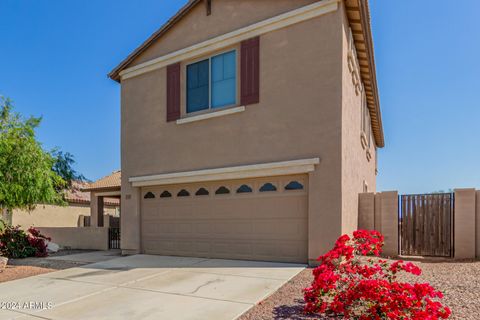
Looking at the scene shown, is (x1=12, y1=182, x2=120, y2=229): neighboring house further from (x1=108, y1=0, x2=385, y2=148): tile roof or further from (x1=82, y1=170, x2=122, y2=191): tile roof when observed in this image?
(x1=108, y1=0, x2=385, y2=148): tile roof

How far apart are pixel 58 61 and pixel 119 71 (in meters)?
8.67

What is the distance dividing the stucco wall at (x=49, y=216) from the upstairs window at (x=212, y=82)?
15.0 meters

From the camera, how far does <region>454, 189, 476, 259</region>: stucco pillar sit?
9266 millimetres

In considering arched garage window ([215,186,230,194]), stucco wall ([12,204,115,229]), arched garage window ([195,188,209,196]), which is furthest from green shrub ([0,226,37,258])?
stucco wall ([12,204,115,229])

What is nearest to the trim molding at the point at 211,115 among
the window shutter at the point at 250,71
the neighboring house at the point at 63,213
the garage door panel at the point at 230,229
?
the window shutter at the point at 250,71

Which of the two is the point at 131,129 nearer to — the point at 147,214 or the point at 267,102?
the point at 147,214

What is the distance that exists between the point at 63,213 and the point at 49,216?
3.02 ft

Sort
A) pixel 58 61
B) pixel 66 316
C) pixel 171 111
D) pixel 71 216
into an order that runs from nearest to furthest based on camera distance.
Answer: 1. pixel 66 316
2. pixel 171 111
3. pixel 58 61
4. pixel 71 216

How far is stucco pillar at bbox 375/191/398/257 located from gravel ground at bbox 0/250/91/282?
9055 millimetres

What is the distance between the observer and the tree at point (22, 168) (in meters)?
9.66

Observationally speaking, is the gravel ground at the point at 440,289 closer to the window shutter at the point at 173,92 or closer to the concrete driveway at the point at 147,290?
the concrete driveway at the point at 147,290

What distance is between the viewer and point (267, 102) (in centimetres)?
973

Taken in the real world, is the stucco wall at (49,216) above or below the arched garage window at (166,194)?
below

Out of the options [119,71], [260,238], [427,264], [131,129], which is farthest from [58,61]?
[427,264]
